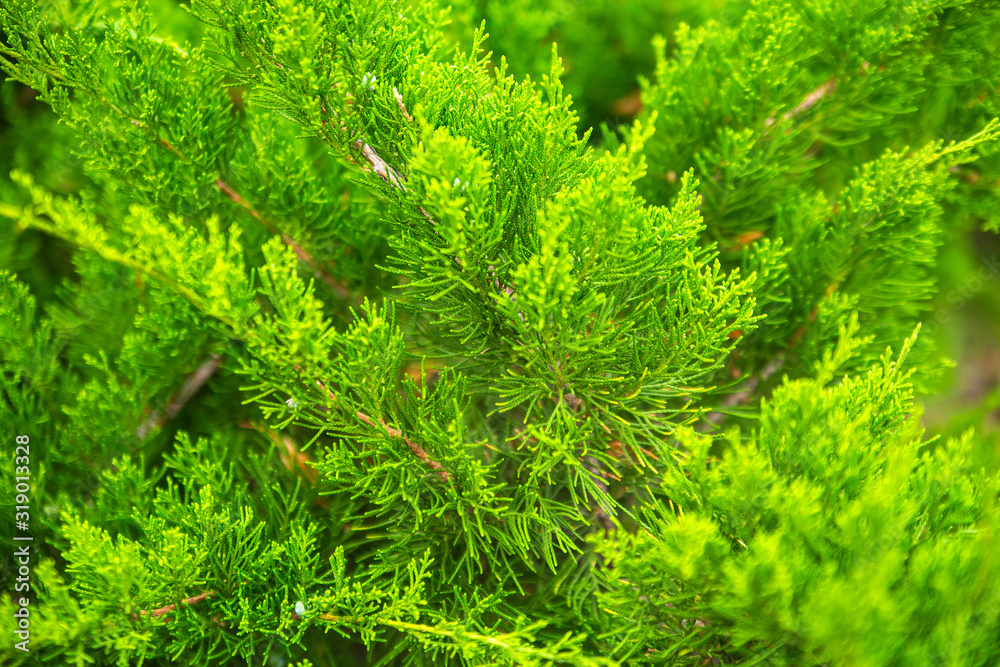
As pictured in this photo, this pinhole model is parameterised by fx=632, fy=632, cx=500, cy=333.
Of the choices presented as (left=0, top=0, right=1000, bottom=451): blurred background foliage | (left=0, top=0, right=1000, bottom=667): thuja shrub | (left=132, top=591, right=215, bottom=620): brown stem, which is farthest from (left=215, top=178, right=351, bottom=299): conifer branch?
(left=132, top=591, right=215, bottom=620): brown stem

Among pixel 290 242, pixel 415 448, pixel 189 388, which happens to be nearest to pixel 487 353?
pixel 415 448

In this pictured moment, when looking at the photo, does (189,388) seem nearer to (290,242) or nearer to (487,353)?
(290,242)

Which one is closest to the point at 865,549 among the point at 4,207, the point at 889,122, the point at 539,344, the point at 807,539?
the point at 807,539

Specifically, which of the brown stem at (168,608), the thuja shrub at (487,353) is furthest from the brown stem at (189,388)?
the brown stem at (168,608)

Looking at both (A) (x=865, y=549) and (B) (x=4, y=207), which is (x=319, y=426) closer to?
(B) (x=4, y=207)

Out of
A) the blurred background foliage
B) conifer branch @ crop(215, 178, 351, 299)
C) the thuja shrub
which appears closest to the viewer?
the thuja shrub

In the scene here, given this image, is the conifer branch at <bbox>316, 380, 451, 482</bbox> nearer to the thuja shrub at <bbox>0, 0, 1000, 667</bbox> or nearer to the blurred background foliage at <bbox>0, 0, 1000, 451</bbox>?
the thuja shrub at <bbox>0, 0, 1000, 667</bbox>

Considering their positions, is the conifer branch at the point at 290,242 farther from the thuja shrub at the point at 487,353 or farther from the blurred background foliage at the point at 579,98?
the blurred background foliage at the point at 579,98
